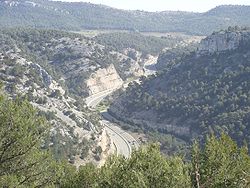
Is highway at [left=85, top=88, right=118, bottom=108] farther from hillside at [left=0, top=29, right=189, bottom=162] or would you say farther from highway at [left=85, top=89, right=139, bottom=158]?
highway at [left=85, top=89, right=139, bottom=158]

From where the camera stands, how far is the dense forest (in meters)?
26.6

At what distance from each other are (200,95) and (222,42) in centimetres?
2484

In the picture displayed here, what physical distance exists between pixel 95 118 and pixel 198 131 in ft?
85.3

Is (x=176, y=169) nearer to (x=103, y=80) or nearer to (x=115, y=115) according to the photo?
(x=115, y=115)

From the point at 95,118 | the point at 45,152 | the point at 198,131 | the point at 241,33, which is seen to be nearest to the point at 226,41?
the point at 241,33

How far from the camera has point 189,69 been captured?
143 meters

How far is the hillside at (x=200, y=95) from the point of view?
11019 cm

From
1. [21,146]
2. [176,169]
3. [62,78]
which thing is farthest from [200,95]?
[176,169]

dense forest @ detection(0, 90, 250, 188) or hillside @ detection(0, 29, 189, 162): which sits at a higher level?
dense forest @ detection(0, 90, 250, 188)

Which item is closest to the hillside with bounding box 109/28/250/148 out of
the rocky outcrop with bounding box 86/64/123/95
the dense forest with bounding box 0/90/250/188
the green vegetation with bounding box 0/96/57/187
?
the rocky outcrop with bounding box 86/64/123/95

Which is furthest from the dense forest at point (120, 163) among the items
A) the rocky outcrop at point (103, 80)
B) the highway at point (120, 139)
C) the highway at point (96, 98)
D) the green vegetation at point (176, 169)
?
the rocky outcrop at point (103, 80)

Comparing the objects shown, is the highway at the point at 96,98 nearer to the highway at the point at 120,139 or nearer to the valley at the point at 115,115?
the valley at the point at 115,115

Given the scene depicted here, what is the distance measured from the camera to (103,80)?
577ft

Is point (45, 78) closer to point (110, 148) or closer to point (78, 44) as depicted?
point (110, 148)
